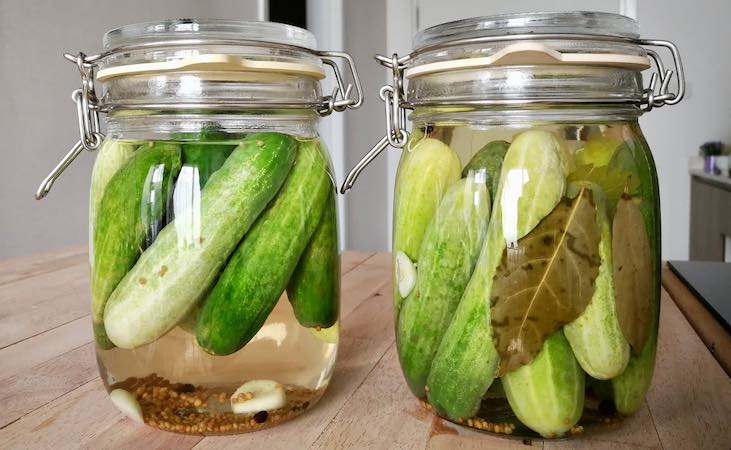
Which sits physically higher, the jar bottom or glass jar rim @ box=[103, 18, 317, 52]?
glass jar rim @ box=[103, 18, 317, 52]

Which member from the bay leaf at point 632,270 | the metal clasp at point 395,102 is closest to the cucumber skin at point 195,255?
the metal clasp at point 395,102

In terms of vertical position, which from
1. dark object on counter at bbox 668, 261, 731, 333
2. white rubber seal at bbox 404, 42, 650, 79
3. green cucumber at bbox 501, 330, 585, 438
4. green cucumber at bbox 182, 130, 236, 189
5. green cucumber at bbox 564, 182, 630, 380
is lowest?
dark object on counter at bbox 668, 261, 731, 333

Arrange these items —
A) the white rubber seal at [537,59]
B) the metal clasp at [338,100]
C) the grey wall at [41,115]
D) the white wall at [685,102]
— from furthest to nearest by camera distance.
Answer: the white wall at [685,102]
the grey wall at [41,115]
the metal clasp at [338,100]
the white rubber seal at [537,59]

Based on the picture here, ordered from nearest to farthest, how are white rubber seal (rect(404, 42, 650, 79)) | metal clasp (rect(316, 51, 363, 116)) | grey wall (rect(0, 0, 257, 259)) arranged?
1. white rubber seal (rect(404, 42, 650, 79))
2. metal clasp (rect(316, 51, 363, 116))
3. grey wall (rect(0, 0, 257, 259))

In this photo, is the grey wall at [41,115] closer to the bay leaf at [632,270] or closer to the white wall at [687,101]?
the bay leaf at [632,270]

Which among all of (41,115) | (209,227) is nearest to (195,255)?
(209,227)

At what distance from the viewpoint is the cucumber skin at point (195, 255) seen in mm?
458

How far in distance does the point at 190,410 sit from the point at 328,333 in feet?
0.36

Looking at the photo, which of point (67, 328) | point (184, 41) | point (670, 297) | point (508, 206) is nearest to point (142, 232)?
point (184, 41)

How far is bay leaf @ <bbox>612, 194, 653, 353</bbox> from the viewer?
441mm

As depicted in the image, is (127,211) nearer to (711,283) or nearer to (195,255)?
(195,255)

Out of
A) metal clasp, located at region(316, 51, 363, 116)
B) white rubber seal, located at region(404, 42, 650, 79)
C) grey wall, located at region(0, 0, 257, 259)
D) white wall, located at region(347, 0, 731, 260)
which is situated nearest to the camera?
white rubber seal, located at region(404, 42, 650, 79)

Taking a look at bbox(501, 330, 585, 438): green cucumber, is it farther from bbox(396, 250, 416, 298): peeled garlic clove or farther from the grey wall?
the grey wall

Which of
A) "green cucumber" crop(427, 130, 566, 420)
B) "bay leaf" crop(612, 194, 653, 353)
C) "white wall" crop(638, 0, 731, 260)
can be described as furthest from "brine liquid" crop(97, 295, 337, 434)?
"white wall" crop(638, 0, 731, 260)
